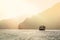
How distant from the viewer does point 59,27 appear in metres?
2.86

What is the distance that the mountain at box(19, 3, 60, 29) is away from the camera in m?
2.86

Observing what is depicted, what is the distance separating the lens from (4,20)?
2.89m

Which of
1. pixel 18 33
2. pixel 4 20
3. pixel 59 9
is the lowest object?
pixel 18 33

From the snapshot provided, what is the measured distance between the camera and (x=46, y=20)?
2.89 metres

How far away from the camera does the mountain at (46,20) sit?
286cm

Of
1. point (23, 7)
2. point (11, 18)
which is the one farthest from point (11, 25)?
point (23, 7)

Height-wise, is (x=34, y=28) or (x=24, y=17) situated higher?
(x=24, y=17)

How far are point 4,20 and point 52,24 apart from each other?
2.74 ft

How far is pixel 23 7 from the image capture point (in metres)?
2.90

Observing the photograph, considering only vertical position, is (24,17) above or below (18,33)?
above

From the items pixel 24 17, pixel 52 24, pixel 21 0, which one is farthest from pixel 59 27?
pixel 21 0

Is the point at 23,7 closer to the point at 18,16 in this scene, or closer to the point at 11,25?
the point at 18,16

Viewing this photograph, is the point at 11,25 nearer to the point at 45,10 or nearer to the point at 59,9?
the point at 45,10

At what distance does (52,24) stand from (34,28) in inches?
12.5
